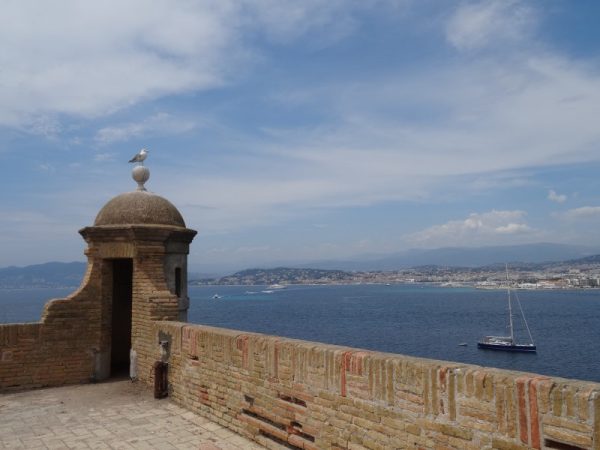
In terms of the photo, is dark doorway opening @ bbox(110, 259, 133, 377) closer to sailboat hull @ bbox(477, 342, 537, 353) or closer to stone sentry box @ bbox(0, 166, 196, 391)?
stone sentry box @ bbox(0, 166, 196, 391)

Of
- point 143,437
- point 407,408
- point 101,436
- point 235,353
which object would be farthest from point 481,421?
point 101,436

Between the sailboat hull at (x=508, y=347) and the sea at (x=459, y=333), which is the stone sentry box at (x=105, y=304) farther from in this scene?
the sailboat hull at (x=508, y=347)

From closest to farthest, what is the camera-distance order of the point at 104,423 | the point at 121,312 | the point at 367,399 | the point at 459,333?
the point at 367,399
the point at 104,423
the point at 121,312
the point at 459,333

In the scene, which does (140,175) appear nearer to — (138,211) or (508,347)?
(138,211)

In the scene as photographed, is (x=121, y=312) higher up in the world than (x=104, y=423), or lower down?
higher up

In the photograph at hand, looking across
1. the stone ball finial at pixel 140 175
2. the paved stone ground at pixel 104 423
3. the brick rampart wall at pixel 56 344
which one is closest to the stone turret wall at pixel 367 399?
the paved stone ground at pixel 104 423

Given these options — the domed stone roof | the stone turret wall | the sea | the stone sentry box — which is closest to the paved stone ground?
the stone turret wall

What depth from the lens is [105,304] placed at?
10023mm

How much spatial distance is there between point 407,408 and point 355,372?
694mm

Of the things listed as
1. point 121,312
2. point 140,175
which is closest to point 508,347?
point 121,312

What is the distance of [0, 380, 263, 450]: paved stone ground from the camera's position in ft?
20.5

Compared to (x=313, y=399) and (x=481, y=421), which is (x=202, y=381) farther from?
(x=481, y=421)

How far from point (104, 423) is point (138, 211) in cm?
418

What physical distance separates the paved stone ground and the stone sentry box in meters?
0.58
